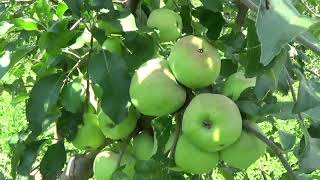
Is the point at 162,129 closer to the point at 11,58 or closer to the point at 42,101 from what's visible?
the point at 42,101

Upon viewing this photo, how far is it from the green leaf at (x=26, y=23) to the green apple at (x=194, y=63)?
29 centimetres

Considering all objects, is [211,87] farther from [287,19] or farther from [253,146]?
[287,19]

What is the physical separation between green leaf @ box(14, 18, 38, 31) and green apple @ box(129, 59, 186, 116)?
249mm

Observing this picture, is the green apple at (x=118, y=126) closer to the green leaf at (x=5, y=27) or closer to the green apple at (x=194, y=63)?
the green apple at (x=194, y=63)

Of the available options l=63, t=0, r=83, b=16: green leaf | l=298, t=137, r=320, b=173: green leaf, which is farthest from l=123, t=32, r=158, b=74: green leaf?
l=298, t=137, r=320, b=173: green leaf

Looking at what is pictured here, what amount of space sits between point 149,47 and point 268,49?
57 cm

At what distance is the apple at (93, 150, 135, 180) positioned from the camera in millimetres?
1059

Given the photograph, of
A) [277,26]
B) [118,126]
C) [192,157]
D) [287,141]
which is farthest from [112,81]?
[277,26]

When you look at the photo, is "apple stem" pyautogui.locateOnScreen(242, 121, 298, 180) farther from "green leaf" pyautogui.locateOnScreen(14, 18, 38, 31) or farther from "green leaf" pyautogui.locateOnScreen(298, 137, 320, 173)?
"green leaf" pyautogui.locateOnScreen(14, 18, 38, 31)

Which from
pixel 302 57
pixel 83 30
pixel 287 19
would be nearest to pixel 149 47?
pixel 83 30

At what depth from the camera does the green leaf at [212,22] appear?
3.77ft

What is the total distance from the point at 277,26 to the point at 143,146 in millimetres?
555

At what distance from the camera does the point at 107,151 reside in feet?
3.61

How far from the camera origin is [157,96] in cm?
94
